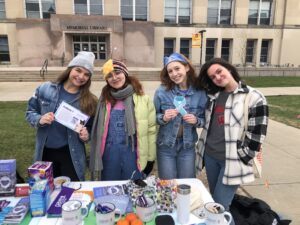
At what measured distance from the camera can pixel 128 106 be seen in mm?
2881

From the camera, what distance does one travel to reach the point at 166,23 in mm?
32375

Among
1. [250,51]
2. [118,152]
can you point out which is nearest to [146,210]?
[118,152]

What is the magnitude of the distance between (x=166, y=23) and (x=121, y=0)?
5.69 metres

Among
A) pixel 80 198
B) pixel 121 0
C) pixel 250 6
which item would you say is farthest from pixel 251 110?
pixel 250 6

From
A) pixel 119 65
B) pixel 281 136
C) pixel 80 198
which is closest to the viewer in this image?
pixel 80 198

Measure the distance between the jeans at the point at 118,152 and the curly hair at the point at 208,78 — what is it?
2.93 ft

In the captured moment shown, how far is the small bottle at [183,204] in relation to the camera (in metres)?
1.95

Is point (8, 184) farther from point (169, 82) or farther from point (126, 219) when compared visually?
point (169, 82)

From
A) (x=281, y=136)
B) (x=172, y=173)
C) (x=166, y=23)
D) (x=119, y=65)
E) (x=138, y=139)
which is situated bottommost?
(x=281, y=136)

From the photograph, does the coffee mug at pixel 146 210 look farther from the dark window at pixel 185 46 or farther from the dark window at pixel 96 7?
the dark window at pixel 185 46

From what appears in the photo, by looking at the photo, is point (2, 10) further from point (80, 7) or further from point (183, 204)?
point (183, 204)

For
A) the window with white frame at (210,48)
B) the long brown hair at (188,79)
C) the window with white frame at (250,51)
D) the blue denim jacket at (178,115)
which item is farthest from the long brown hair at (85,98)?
Result: the window with white frame at (250,51)

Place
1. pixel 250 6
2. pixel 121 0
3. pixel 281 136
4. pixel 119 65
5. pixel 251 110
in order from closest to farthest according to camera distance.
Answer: pixel 251 110 → pixel 119 65 → pixel 281 136 → pixel 121 0 → pixel 250 6

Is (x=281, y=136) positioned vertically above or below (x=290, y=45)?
below
